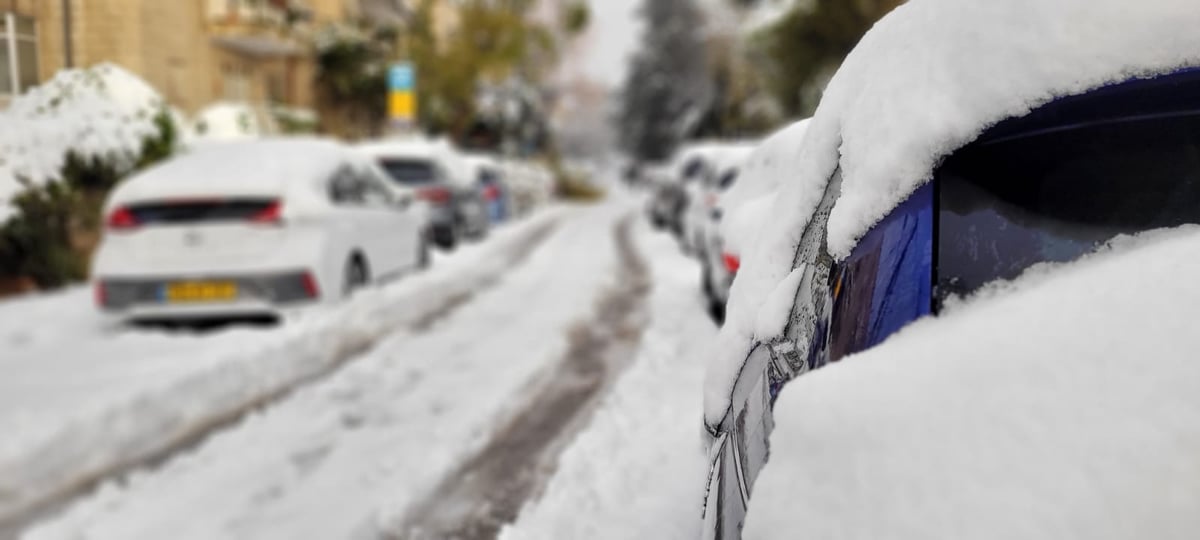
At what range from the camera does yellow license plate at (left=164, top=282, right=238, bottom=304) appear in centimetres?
709

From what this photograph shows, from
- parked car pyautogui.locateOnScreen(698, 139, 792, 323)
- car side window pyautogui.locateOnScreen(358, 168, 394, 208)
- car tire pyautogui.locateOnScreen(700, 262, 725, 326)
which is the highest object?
parked car pyautogui.locateOnScreen(698, 139, 792, 323)

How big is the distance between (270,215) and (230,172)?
47cm

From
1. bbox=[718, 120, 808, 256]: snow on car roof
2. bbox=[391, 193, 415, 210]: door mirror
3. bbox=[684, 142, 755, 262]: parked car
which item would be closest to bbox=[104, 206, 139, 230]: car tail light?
bbox=[391, 193, 415, 210]: door mirror

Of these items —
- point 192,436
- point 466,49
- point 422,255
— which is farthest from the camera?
point 466,49

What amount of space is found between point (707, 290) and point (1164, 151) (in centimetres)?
741

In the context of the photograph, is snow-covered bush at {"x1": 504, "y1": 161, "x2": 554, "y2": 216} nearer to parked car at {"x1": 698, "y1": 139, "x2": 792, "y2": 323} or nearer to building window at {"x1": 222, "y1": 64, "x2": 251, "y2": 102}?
building window at {"x1": 222, "y1": 64, "x2": 251, "y2": 102}

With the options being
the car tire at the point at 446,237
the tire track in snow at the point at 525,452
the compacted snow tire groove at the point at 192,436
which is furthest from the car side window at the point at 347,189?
the car tire at the point at 446,237

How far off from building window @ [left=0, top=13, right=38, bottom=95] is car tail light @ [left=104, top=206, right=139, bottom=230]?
3.51 meters

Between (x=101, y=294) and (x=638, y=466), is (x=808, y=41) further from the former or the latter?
(x=638, y=466)

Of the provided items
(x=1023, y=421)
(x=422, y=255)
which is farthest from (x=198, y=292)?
(x=1023, y=421)

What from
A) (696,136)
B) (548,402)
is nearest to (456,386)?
(548,402)

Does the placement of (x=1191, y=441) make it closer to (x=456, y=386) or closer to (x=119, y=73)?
(x=119, y=73)

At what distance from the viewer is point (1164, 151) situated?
5.82ft

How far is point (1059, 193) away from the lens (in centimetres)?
179
